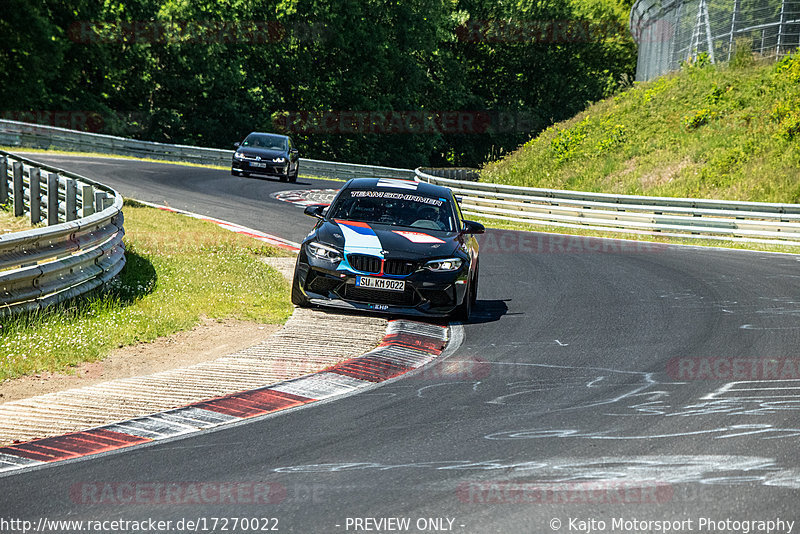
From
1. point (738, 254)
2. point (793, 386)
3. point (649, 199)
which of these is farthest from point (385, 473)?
point (649, 199)

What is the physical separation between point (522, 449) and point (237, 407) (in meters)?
2.18

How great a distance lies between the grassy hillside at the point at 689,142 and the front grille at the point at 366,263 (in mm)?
18754

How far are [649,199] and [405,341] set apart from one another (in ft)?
50.0

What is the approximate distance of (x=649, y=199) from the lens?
2294 cm

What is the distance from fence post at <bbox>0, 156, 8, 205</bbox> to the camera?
17969 mm

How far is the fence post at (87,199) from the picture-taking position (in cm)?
1464

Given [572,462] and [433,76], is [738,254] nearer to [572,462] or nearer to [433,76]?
[572,462]

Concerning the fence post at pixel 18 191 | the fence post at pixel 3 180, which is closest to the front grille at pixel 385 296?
the fence post at pixel 18 191

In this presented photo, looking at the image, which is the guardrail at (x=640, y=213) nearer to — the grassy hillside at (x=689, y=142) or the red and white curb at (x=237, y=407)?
the grassy hillside at (x=689, y=142)

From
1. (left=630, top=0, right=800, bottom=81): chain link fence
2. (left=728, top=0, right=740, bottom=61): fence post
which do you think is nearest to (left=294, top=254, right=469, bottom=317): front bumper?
(left=630, top=0, right=800, bottom=81): chain link fence

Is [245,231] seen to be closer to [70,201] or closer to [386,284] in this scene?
[70,201]

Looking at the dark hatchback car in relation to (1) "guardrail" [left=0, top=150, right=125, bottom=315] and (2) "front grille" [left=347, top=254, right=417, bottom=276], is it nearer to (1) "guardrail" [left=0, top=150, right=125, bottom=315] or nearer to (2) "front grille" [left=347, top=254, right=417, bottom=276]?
(1) "guardrail" [left=0, top=150, right=125, bottom=315]

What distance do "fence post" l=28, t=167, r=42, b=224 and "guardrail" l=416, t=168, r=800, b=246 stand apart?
1300cm

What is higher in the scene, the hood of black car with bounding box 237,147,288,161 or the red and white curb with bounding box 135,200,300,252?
the hood of black car with bounding box 237,147,288,161
